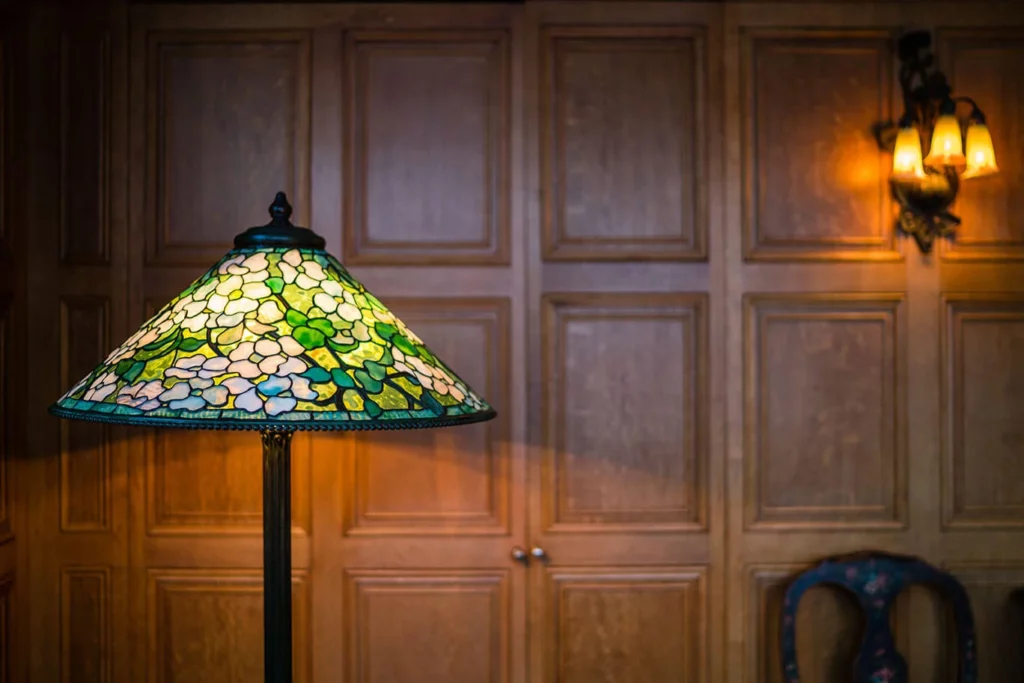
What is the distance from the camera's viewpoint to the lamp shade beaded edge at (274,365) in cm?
88

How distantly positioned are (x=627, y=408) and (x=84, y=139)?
1598 millimetres

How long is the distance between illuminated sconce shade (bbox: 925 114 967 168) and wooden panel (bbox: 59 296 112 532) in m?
2.13

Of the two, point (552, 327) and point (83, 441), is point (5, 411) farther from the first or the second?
point (552, 327)

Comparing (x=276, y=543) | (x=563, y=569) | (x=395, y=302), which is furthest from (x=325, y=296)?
(x=563, y=569)

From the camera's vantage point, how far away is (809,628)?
77.6 inches

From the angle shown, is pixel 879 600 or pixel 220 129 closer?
pixel 879 600

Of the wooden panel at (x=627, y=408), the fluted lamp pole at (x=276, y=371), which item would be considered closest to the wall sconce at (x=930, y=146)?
the wooden panel at (x=627, y=408)

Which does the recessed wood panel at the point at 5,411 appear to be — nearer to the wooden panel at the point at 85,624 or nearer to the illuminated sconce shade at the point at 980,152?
the wooden panel at the point at 85,624

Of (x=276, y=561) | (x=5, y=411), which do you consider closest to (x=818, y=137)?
(x=276, y=561)

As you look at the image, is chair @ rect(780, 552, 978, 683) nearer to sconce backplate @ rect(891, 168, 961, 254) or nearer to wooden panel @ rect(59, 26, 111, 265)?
sconce backplate @ rect(891, 168, 961, 254)

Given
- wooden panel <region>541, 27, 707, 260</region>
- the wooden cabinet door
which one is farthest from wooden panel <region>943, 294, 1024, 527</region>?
wooden panel <region>541, 27, 707, 260</region>

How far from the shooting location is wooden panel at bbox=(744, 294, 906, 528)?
1.98m

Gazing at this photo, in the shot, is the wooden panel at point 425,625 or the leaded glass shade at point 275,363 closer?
the leaded glass shade at point 275,363

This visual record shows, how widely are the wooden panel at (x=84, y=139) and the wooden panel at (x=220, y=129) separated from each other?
0.12 meters
